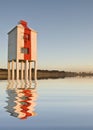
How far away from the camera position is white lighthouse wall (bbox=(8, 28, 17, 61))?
1364 inches

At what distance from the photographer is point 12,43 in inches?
1417

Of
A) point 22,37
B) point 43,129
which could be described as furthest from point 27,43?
point 43,129

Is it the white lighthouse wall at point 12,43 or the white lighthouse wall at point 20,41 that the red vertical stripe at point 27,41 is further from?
the white lighthouse wall at point 12,43

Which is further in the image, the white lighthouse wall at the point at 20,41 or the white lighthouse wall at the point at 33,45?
the white lighthouse wall at the point at 33,45

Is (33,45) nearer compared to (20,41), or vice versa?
(20,41)

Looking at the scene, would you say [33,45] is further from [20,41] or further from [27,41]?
[20,41]

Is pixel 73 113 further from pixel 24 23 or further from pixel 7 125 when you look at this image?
pixel 24 23

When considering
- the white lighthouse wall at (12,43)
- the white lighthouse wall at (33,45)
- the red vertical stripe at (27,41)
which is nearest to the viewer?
the red vertical stripe at (27,41)

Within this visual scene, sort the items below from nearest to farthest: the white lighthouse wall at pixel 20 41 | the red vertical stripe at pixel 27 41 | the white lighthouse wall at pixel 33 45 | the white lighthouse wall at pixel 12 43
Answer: the white lighthouse wall at pixel 20 41 < the red vertical stripe at pixel 27 41 < the white lighthouse wall at pixel 12 43 < the white lighthouse wall at pixel 33 45

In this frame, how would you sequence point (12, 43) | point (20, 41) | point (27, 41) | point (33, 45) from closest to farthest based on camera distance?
1. point (20, 41)
2. point (27, 41)
3. point (33, 45)
4. point (12, 43)

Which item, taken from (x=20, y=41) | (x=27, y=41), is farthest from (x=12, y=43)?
(x=20, y=41)

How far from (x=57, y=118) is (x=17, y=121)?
1259mm

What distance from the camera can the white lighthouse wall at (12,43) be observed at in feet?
114

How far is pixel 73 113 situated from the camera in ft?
31.6
